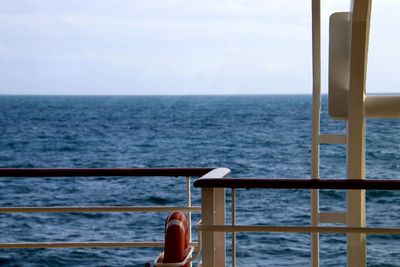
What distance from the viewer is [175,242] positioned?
2941mm

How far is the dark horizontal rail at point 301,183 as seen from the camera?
268 cm

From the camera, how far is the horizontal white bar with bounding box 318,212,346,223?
346 cm

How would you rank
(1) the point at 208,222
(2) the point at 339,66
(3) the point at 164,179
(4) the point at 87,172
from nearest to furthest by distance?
1. (1) the point at 208,222
2. (4) the point at 87,172
3. (2) the point at 339,66
4. (3) the point at 164,179

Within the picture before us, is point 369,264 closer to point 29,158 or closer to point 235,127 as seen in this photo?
point 29,158

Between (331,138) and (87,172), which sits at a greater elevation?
(331,138)

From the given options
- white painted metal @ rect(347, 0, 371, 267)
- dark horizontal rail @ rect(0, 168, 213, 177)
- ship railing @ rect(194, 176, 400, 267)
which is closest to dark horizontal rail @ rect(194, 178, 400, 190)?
ship railing @ rect(194, 176, 400, 267)

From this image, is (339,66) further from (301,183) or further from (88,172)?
(88,172)

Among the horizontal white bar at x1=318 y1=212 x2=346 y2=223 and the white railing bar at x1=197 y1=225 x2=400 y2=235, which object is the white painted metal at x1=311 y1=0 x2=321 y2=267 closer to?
the horizontal white bar at x1=318 y1=212 x2=346 y2=223

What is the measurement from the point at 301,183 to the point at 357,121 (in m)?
0.79

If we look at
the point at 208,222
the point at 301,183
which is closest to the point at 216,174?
the point at 208,222

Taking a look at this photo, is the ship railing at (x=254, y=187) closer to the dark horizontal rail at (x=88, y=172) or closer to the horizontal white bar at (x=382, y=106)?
the dark horizontal rail at (x=88, y=172)

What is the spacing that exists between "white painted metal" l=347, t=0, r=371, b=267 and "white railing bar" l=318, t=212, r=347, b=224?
0.03 m

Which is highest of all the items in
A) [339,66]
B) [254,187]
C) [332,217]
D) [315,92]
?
[339,66]

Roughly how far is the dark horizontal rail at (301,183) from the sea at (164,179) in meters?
10.6
